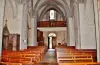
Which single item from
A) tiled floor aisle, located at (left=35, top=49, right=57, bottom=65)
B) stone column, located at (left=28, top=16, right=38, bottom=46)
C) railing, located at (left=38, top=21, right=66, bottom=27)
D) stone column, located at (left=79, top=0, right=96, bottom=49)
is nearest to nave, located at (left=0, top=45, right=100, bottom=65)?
tiled floor aisle, located at (left=35, top=49, right=57, bottom=65)

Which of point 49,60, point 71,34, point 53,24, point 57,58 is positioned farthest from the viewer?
point 53,24

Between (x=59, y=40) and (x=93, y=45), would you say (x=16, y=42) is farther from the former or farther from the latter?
(x=59, y=40)

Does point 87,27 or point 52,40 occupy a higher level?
point 87,27

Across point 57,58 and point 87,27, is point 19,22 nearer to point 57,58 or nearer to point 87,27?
point 87,27

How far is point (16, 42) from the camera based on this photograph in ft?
40.3

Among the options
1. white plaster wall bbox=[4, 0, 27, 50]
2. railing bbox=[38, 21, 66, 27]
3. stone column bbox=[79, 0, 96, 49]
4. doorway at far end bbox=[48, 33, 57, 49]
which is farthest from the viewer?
doorway at far end bbox=[48, 33, 57, 49]

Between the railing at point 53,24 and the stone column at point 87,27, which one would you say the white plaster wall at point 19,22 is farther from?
the railing at point 53,24

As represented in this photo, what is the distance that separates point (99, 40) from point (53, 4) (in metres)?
16.4

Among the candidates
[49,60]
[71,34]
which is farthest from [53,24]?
[49,60]

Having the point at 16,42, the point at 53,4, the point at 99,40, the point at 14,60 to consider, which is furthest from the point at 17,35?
the point at 53,4

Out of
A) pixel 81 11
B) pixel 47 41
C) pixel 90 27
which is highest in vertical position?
pixel 81 11

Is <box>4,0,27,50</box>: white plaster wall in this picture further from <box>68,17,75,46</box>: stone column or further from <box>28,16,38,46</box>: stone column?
<box>68,17,75,46</box>: stone column

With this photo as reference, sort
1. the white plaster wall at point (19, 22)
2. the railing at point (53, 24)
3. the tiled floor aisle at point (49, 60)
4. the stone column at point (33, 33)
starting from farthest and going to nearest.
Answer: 1. the railing at point (53, 24)
2. the stone column at point (33, 33)
3. the white plaster wall at point (19, 22)
4. the tiled floor aisle at point (49, 60)

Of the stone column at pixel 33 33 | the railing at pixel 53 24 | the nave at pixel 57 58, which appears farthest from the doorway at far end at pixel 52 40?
the nave at pixel 57 58
